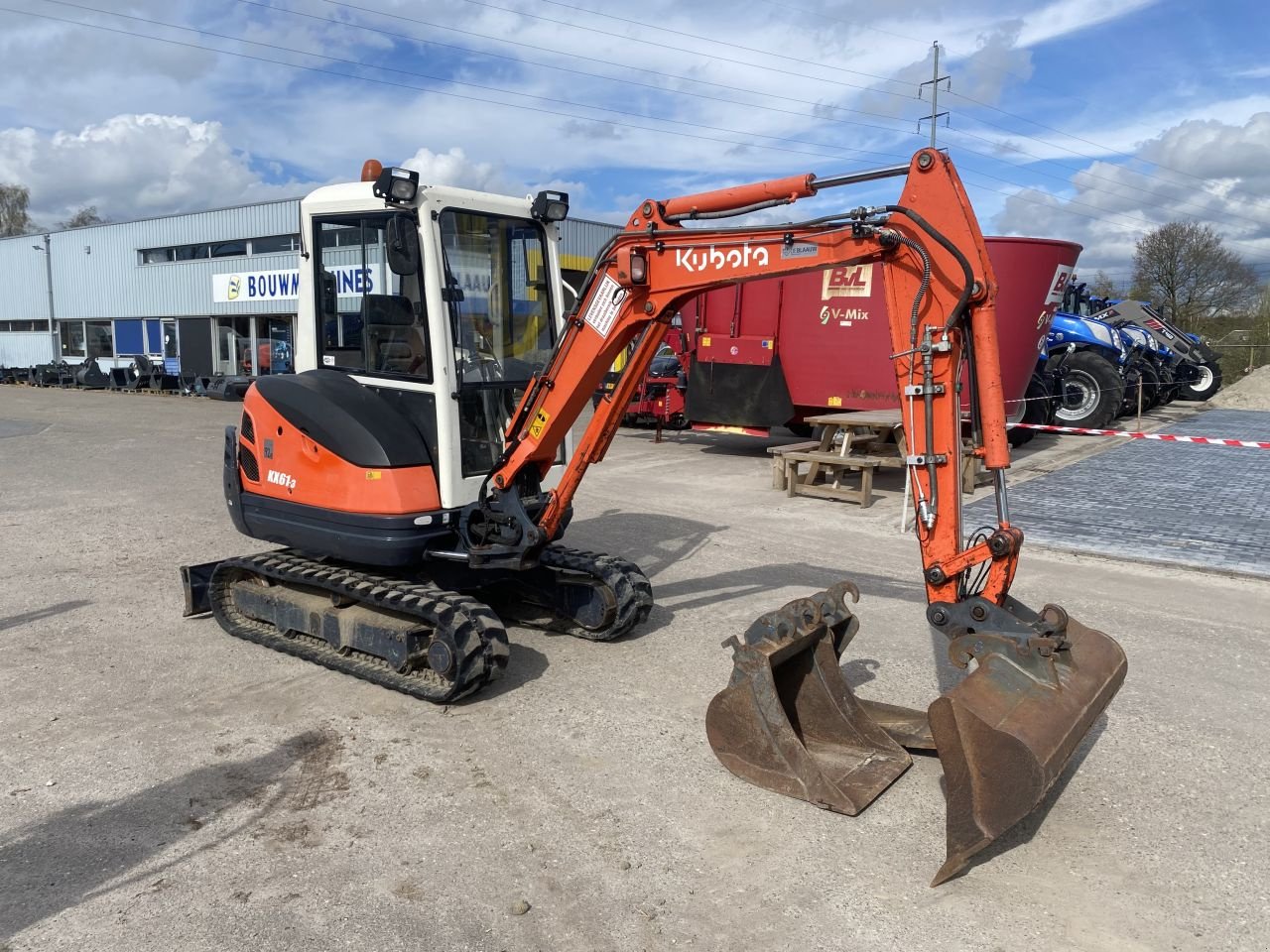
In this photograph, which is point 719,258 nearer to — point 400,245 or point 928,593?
point 400,245

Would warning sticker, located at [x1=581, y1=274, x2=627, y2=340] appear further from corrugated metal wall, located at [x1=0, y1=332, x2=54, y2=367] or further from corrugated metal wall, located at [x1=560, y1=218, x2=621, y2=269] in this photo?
corrugated metal wall, located at [x1=0, y1=332, x2=54, y2=367]

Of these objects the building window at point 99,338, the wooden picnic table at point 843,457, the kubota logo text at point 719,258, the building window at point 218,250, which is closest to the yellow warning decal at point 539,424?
the kubota logo text at point 719,258

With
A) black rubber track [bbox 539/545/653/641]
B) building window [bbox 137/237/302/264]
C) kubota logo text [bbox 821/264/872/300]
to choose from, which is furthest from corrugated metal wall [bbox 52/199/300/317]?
black rubber track [bbox 539/545/653/641]

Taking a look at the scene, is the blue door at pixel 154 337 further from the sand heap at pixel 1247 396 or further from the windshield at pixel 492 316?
the sand heap at pixel 1247 396

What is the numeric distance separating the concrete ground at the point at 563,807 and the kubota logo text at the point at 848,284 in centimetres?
654

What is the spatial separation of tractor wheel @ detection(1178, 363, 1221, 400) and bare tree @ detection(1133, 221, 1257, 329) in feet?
50.9

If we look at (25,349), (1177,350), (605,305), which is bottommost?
(605,305)

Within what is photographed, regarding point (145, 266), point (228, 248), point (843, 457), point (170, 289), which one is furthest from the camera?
point (145, 266)

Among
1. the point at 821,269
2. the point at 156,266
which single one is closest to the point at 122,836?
the point at 821,269

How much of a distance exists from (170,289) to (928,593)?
3323 centimetres

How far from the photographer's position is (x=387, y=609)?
5191 mm

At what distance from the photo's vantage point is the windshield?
521cm

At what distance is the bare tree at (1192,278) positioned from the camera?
123ft

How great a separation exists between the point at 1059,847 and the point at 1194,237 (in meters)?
41.5
